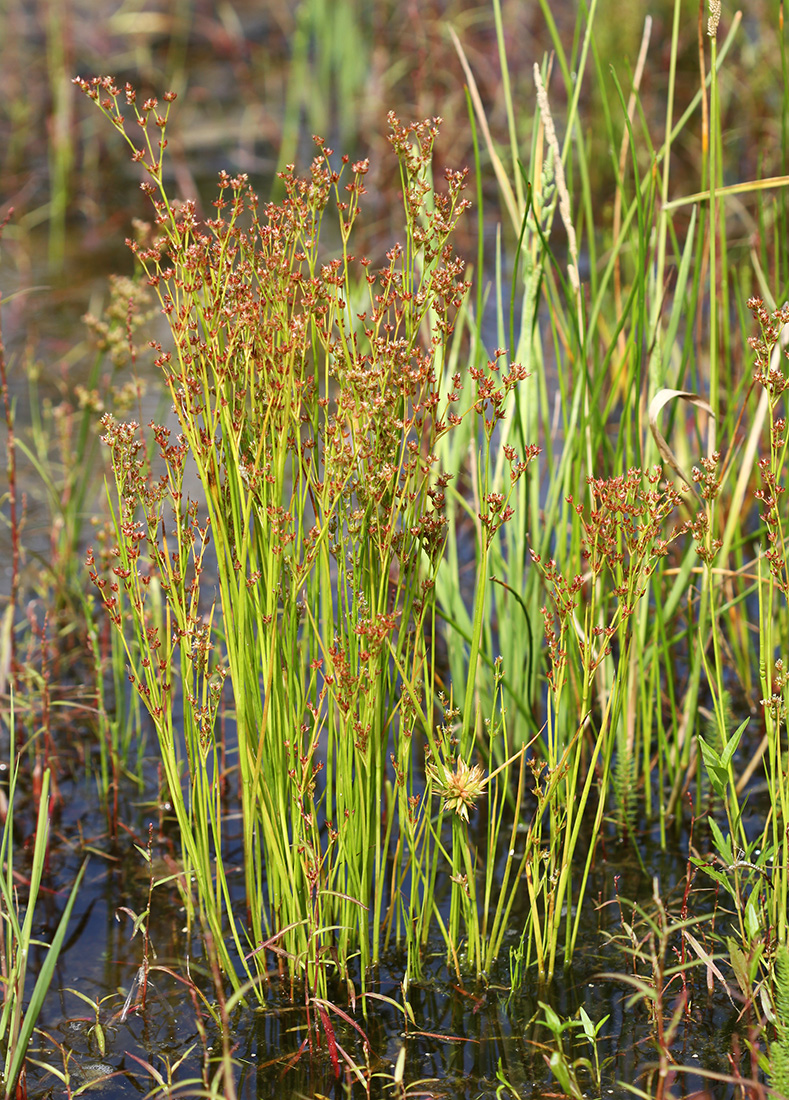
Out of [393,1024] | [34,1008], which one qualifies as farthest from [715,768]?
[34,1008]

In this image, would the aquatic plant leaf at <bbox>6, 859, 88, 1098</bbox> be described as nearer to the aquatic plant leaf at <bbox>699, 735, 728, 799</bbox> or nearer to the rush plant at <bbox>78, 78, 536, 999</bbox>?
the rush plant at <bbox>78, 78, 536, 999</bbox>

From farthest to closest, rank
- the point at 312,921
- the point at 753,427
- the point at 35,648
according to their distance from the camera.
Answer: the point at 35,648, the point at 753,427, the point at 312,921

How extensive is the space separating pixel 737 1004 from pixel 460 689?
793 millimetres

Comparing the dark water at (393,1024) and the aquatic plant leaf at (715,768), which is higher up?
the aquatic plant leaf at (715,768)

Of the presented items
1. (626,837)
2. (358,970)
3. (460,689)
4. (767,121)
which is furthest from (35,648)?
(767,121)

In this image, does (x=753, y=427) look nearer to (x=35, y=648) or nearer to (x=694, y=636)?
(x=694, y=636)

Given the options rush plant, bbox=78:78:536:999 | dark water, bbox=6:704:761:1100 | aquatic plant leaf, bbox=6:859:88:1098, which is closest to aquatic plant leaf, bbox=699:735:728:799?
dark water, bbox=6:704:761:1100

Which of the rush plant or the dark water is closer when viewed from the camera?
the rush plant

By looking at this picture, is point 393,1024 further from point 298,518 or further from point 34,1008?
point 298,518

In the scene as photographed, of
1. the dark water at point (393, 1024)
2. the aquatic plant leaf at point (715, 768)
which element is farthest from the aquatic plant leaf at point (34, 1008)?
the aquatic plant leaf at point (715, 768)

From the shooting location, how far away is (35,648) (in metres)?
2.45

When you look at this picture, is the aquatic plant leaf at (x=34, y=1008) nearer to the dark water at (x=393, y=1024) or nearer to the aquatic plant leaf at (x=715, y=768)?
the dark water at (x=393, y=1024)

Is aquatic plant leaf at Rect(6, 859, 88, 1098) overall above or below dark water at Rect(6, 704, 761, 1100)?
above

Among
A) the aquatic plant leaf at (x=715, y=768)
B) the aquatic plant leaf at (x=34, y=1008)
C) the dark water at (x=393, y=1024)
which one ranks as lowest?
the dark water at (x=393, y=1024)
